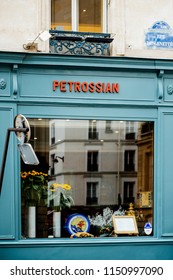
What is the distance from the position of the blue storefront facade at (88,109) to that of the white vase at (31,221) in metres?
0.17

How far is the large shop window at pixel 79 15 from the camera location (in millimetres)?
11305

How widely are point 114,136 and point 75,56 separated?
1727 mm

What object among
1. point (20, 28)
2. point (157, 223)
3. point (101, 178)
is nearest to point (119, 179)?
point (101, 178)

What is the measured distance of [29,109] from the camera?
10867mm

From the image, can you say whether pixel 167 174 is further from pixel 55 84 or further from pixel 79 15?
pixel 79 15

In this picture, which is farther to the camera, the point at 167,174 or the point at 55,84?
the point at 167,174

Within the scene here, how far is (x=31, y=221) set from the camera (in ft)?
36.1

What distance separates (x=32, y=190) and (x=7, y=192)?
58 centimetres

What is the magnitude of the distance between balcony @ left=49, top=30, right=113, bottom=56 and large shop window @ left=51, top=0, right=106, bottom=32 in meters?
0.24

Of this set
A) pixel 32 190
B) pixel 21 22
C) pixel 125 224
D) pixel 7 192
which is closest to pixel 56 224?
pixel 32 190

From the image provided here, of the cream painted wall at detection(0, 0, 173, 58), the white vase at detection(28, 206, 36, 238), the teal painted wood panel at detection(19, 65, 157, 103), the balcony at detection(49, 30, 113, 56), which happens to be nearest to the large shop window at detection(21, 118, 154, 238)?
the white vase at detection(28, 206, 36, 238)

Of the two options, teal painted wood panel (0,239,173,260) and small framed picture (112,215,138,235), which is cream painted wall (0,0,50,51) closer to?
small framed picture (112,215,138,235)

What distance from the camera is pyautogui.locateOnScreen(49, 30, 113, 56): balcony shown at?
11008 mm
